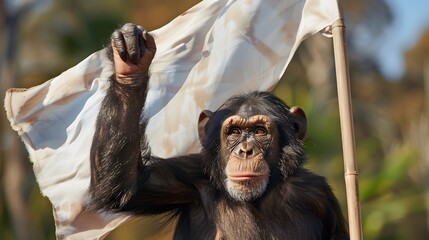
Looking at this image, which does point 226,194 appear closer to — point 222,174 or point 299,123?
point 222,174

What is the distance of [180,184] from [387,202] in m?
13.2

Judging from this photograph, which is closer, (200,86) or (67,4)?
(200,86)

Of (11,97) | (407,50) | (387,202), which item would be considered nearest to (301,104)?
(387,202)

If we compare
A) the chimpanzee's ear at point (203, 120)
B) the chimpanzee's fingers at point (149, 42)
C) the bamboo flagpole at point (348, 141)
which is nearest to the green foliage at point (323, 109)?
the chimpanzee's ear at point (203, 120)

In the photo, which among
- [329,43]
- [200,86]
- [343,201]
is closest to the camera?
[200,86]

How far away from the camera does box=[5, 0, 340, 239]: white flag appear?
6.27m

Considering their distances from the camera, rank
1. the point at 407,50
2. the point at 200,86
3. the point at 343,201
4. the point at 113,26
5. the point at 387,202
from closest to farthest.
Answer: the point at 200,86 → the point at 343,201 → the point at 387,202 → the point at 113,26 → the point at 407,50

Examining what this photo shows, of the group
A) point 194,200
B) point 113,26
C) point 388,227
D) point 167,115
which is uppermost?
point 113,26

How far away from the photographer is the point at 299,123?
6605mm

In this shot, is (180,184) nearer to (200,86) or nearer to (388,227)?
(200,86)

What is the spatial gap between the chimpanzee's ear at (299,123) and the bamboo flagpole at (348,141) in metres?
0.90

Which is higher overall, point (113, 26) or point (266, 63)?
point (113, 26)

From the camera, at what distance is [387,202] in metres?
19.2

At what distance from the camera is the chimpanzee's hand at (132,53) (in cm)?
575
